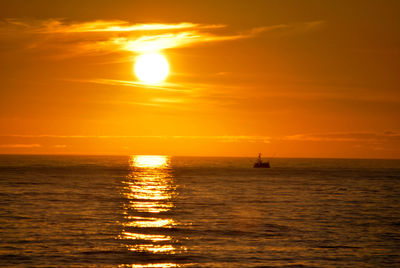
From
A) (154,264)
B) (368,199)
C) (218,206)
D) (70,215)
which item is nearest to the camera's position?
(154,264)

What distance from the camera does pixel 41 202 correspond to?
71062 millimetres

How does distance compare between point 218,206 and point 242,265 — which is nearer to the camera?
point 242,265

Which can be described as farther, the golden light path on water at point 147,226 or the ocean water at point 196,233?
the golden light path on water at point 147,226

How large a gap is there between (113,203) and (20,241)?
32.1 metres

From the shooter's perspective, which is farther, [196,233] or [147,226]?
[147,226]

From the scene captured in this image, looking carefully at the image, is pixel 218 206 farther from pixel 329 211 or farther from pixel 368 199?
pixel 368 199

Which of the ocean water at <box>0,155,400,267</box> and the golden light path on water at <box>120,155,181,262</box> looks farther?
the golden light path on water at <box>120,155,181,262</box>

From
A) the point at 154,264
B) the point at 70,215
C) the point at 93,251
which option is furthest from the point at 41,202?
the point at 154,264

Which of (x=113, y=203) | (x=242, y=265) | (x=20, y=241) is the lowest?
(x=242, y=265)

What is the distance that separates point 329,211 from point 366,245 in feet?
78.6

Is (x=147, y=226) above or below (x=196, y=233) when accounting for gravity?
above

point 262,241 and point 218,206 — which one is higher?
point 218,206

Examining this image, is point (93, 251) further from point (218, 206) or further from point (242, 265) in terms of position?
point (218, 206)

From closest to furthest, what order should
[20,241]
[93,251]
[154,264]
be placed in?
1. [154,264]
2. [93,251]
3. [20,241]
